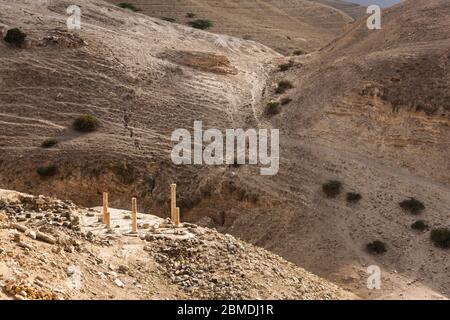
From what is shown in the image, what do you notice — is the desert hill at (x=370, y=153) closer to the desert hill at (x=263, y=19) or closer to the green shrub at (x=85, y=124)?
the green shrub at (x=85, y=124)

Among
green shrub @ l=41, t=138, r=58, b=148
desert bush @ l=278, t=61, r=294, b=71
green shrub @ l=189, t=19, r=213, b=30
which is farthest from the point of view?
green shrub @ l=189, t=19, r=213, b=30

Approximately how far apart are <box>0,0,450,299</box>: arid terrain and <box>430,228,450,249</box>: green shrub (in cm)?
37

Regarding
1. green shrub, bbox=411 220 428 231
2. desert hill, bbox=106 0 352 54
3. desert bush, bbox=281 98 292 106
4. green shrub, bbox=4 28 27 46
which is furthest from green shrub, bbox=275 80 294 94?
desert hill, bbox=106 0 352 54

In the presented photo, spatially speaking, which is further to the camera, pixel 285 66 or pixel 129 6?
pixel 129 6

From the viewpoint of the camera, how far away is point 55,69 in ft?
140

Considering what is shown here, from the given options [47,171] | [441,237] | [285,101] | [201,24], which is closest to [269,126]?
[285,101]

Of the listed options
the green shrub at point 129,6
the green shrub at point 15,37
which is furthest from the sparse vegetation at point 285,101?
the green shrub at point 129,6

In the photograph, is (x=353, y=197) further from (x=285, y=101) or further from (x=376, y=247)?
(x=285, y=101)

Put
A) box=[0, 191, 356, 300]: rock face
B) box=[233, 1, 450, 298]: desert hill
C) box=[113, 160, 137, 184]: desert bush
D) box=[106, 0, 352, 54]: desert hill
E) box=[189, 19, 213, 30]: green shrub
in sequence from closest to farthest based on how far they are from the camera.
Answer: box=[0, 191, 356, 300]: rock face, box=[233, 1, 450, 298]: desert hill, box=[113, 160, 137, 184]: desert bush, box=[106, 0, 352, 54]: desert hill, box=[189, 19, 213, 30]: green shrub

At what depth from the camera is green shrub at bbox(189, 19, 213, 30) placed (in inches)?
2869

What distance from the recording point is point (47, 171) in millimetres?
34906

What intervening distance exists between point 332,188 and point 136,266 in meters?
18.6

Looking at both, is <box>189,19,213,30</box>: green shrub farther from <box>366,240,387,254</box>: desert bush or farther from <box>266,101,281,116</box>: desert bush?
<box>366,240,387,254</box>: desert bush

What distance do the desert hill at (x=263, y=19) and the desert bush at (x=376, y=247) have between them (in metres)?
39.9
